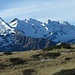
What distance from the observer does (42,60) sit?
50094 millimetres

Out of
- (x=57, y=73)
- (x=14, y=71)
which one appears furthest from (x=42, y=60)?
(x=57, y=73)

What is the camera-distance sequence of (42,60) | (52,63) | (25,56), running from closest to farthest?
(52,63) → (42,60) → (25,56)

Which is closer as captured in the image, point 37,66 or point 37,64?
point 37,66

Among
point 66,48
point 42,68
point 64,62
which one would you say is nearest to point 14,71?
point 42,68

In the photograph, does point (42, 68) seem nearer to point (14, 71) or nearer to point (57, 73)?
point (14, 71)

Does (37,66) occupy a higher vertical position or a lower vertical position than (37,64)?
lower

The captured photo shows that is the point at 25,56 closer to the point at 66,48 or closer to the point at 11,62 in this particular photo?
the point at 11,62

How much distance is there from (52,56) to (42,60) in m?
2.53

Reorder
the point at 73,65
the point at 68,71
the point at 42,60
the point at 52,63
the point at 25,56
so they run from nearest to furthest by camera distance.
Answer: the point at 68,71 → the point at 73,65 → the point at 52,63 → the point at 42,60 → the point at 25,56

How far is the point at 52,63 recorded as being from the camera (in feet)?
154

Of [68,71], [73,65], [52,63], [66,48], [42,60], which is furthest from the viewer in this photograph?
[66,48]

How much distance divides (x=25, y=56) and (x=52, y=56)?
14.6 ft

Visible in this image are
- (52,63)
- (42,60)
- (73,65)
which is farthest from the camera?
(42,60)

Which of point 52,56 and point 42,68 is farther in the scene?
point 52,56
